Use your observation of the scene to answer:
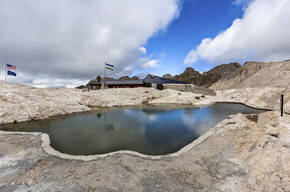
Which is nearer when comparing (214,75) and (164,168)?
(164,168)

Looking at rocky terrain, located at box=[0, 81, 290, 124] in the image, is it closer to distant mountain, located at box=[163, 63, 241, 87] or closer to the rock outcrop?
distant mountain, located at box=[163, 63, 241, 87]

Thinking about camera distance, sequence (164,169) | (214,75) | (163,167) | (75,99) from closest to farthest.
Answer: (164,169) → (163,167) → (75,99) → (214,75)

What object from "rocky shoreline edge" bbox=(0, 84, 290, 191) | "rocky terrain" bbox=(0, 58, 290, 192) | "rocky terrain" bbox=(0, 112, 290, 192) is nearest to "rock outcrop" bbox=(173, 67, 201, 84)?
"rocky terrain" bbox=(0, 58, 290, 192)

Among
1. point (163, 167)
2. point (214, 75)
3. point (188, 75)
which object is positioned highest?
point (188, 75)

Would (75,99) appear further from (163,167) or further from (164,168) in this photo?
(164,168)

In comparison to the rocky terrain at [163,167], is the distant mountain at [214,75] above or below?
above

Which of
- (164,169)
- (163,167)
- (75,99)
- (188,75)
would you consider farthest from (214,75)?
(164,169)

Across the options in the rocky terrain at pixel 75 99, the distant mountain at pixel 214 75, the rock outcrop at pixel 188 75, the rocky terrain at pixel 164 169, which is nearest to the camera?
the rocky terrain at pixel 164 169

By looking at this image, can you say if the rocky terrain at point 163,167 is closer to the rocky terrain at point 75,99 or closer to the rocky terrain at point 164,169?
the rocky terrain at point 164,169

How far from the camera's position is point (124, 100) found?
40969 mm

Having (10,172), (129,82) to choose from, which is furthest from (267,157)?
(129,82)

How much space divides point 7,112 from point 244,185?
98.3 feet

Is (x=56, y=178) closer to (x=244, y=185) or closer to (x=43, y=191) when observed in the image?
(x=43, y=191)

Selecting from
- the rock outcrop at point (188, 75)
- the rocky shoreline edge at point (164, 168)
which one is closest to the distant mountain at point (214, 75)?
the rock outcrop at point (188, 75)
